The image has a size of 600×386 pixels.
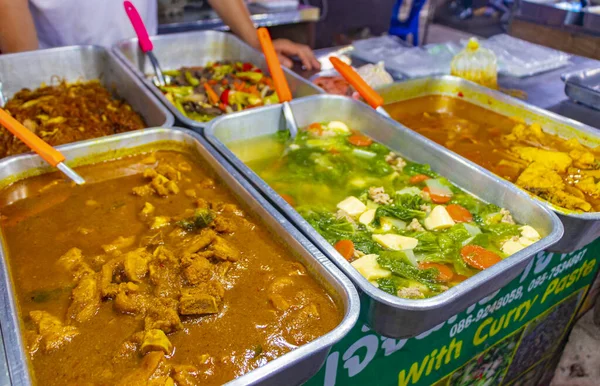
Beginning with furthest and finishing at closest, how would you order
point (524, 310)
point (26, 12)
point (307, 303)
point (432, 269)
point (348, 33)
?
1. point (348, 33)
2. point (26, 12)
3. point (524, 310)
4. point (432, 269)
5. point (307, 303)

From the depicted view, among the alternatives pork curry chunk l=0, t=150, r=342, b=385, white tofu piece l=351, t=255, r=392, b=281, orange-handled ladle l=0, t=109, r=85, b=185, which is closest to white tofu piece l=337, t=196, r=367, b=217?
white tofu piece l=351, t=255, r=392, b=281

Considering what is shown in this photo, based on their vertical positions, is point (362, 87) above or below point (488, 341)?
above

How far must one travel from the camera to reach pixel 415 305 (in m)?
1.23

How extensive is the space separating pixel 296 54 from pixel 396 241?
2.07 meters

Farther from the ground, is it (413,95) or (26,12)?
(26,12)

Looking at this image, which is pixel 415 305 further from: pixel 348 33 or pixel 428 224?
pixel 348 33

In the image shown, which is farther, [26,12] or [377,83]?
[377,83]

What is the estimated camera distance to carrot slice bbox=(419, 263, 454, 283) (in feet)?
5.05

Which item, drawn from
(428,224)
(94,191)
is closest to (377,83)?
(428,224)

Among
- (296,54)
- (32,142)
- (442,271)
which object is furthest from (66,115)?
(442,271)

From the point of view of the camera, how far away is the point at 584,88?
2.73m

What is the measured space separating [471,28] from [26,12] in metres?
8.34

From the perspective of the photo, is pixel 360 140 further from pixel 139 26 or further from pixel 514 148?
pixel 139 26

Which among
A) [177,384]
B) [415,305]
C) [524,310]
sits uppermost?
[415,305]
